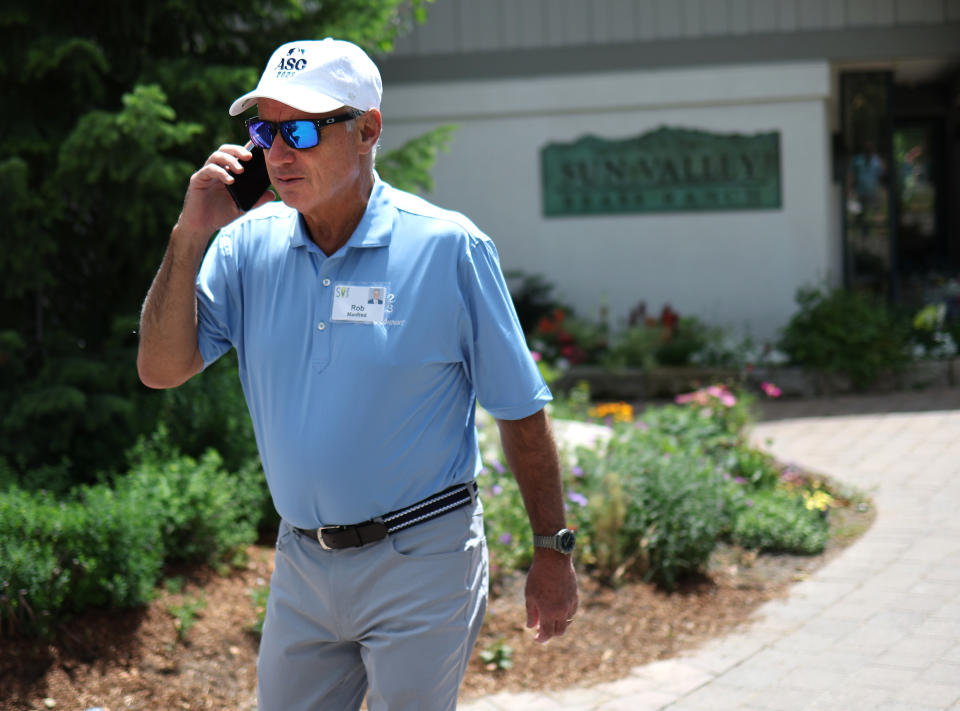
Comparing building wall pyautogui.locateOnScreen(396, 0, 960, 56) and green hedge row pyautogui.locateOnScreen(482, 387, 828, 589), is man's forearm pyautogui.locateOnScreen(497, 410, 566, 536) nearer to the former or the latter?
green hedge row pyautogui.locateOnScreen(482, 387, 828, 589)

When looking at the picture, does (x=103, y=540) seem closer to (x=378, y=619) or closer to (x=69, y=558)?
(x=69, y=558)

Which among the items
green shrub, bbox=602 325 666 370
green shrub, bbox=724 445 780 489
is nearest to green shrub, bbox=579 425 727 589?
green shrub, bbox=724 445 780 489

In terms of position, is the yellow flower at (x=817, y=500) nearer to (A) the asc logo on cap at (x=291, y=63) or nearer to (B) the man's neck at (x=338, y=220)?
(B) the man's neck at (x=338, y=220)

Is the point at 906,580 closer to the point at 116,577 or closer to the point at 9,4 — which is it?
the point at 116,577

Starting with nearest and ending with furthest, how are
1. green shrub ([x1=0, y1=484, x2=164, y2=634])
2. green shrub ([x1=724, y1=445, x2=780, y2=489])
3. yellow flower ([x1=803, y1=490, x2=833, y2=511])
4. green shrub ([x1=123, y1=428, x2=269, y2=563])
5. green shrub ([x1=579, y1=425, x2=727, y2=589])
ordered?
1. green shrub ([x1=0, y1=484, x2=164, y2=634])
2. green shrub ([x1=123, y1=428, x2=269, y2=563])
3. green shrub ([x1=579, y1=425, x2=727, y2=589])
4. yellow flower ([x1=803, y1=490, x2=833, y2=511])
5. green shrub ([x1=724, y1=445, x2=780, y2=489])

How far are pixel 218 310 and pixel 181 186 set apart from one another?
296 centimetres

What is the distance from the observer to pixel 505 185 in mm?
11359

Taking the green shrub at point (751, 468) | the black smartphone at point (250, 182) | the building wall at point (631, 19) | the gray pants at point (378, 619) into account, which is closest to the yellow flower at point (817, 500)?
the green shrub at point (751, 468)

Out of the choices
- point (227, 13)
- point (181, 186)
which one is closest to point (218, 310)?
point (181, 186)

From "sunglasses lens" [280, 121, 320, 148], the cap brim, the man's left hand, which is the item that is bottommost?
the man's left hand

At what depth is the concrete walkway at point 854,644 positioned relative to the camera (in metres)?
4.04

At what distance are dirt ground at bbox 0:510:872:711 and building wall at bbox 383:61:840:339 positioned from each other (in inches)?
237

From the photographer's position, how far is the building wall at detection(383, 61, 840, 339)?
10.8 metres

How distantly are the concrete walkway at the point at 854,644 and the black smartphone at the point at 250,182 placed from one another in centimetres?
234
